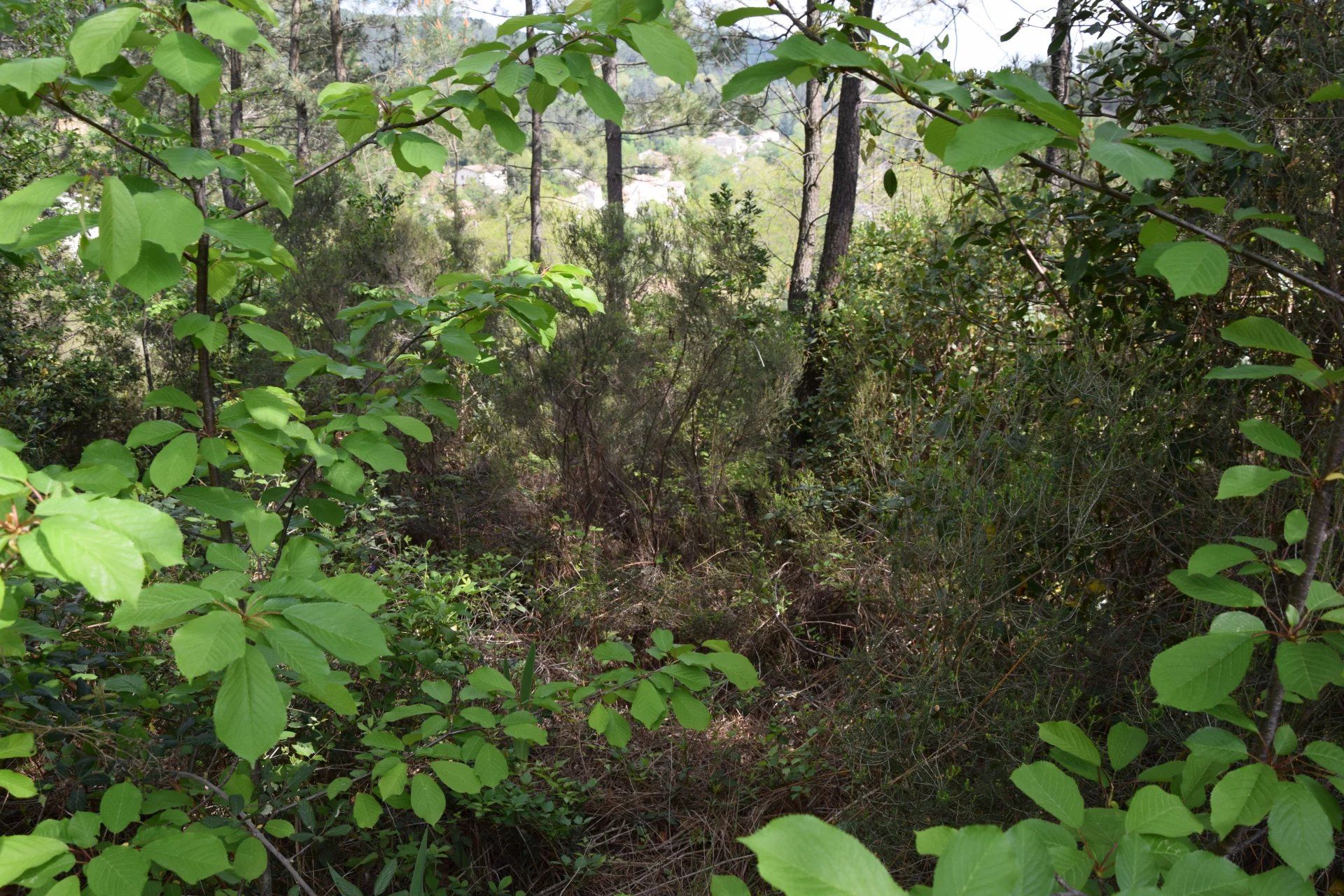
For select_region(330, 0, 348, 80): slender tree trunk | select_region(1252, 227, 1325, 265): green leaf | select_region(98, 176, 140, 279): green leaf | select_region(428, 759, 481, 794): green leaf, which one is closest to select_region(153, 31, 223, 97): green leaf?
select_region(98, 176, 140, 279): green leaf

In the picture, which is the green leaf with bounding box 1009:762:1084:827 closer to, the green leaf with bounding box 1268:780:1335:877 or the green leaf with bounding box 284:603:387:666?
the green leaf with bounding box 1268:780:1335:877

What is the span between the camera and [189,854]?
1142 mm

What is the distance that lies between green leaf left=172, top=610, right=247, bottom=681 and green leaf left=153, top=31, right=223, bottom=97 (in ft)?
2.37

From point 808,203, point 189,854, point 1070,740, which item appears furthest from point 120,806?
point 808,203

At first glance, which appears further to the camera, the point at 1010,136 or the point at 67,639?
the point at 67,639

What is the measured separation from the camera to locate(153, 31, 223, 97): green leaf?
1095 millimetres

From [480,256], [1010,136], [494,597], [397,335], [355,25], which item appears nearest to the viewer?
[1010,136]

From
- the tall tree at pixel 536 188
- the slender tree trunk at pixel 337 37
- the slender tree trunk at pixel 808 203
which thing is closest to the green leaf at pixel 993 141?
the slender tree trunk at pixel 808 203

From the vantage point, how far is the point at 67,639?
229 centimetres

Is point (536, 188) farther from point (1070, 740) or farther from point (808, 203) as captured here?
point (1070, 740)

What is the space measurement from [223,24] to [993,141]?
0.95 meters

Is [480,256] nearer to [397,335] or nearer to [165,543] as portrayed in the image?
[397,335]

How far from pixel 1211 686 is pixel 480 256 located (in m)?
8.36

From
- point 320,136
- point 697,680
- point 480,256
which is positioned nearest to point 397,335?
point 480,256
